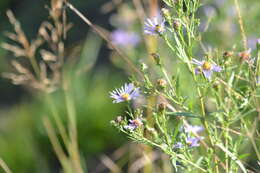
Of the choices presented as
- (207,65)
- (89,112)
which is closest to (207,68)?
(207,65)

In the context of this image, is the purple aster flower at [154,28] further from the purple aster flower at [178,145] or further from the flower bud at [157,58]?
the purple aster flower at [178,145]

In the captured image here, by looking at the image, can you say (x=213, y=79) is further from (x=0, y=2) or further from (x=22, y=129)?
(x=0, y=2)

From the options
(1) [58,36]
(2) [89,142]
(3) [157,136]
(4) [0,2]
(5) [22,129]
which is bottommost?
Result: (2) [89,142]

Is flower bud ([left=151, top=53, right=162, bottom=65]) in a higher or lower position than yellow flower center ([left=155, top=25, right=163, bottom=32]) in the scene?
lower

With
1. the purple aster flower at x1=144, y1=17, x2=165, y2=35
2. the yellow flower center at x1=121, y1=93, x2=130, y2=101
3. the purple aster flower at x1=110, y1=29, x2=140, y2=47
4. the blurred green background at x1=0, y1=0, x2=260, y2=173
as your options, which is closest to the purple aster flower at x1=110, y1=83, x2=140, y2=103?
the yellow flower center at x1=121, y1=93, x2=130, y2=101

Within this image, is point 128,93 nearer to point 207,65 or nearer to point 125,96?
point 125,96

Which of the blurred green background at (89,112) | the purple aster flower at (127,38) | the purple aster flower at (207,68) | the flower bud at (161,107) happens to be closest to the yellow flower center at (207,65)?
the purple aster flower at (207,68)

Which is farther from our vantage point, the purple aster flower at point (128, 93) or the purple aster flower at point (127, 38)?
the purple aster flower at point (127, 38)

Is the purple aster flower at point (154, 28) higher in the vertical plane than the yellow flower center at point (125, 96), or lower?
higher

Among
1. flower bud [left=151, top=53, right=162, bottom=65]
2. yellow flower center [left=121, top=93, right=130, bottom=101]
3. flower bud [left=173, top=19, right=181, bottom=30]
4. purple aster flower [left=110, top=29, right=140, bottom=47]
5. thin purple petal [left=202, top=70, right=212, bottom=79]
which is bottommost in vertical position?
purple aster flower [left=110, top=29, right=140, bottom=47]

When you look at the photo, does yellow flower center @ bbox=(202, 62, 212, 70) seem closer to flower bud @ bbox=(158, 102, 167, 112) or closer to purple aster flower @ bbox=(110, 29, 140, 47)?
flower bud @ bbox=(158, 102, 167, 112)

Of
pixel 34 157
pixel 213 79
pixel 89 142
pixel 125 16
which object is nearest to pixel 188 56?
pixel 213 79
